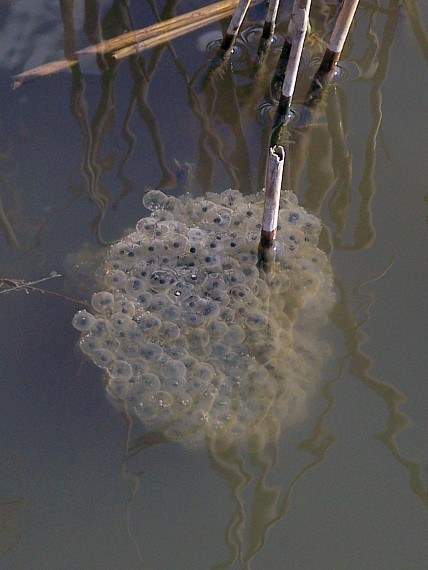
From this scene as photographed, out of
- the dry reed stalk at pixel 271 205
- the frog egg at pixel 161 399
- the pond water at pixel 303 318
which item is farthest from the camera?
the frog egg at pixel 161 399

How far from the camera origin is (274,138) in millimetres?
2521

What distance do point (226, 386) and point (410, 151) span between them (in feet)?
3.56

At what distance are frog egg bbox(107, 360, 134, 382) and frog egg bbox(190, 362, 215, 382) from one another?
7.0 inches

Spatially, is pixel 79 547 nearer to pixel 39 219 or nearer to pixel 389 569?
pixel 389 569

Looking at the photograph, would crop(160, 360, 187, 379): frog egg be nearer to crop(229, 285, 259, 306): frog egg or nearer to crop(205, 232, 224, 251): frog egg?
crop(229, 285, 259, 306): frog egg

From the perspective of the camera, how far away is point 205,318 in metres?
2.11

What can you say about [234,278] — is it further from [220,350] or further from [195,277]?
[220,350]

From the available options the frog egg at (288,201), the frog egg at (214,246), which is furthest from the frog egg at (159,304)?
the frog egg at (288,201)

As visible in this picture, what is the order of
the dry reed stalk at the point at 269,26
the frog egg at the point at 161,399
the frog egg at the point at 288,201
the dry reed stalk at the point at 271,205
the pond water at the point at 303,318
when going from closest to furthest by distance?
the dry reed stalk at the point at 271,205, the pond water at the point at 303,318, the frog egg at the point at 161,399, the frog egg at the point at 288,201, the dry reed stalk at the point at 269,26

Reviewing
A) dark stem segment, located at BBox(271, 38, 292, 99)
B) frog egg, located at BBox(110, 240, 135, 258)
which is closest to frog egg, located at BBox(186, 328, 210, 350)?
frog egg, located at BBox(110, 240, 135, 258)

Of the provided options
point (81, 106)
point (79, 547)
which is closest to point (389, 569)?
point (79, 547)

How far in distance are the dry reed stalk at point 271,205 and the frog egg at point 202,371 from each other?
1.21 ft

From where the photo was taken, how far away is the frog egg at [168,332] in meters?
2.09

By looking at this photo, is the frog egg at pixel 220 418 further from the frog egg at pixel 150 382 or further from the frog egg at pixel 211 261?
the frog egg at pixel 211 261
